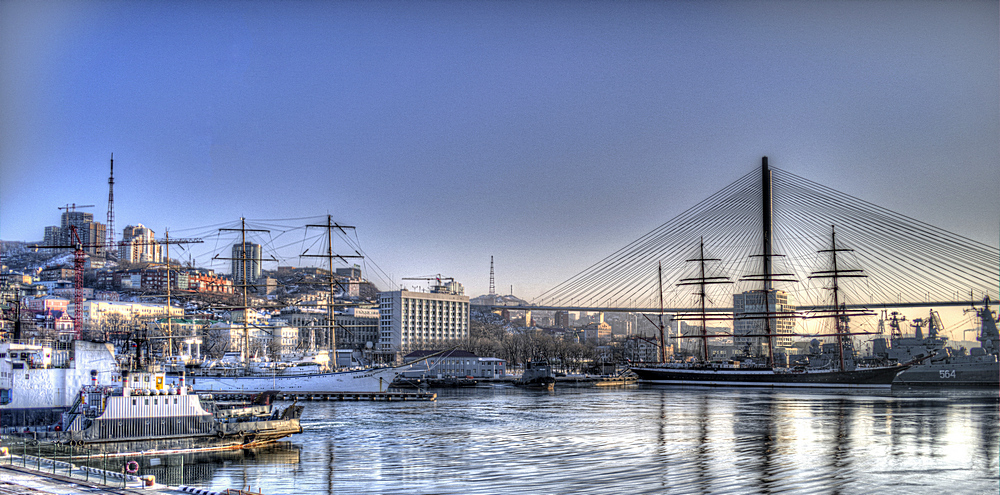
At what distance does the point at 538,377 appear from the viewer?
295 ft

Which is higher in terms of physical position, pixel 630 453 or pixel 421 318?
pixel 421 318

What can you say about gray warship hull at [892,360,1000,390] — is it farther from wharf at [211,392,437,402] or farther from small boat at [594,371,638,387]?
wharf at [211,392,437,402]

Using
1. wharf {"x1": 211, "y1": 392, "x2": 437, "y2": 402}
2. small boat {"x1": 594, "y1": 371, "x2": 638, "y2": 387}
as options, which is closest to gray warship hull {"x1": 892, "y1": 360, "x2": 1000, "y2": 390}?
small boat {"x1": 594, "y1": 371, "x2": 638, "y2": 387}

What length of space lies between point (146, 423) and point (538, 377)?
2462 inches

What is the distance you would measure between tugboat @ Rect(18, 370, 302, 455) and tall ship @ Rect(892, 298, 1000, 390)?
73013mm

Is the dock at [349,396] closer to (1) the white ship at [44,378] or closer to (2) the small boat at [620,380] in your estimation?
(1) the white ship at [44,378]

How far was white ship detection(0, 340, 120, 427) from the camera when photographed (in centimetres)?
3716

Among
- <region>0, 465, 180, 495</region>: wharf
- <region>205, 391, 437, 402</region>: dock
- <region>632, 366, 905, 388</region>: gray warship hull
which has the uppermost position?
<region>0, 465, 180, 495</region>: wharf

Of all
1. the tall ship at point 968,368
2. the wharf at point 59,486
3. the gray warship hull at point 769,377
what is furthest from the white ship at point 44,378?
the tall ship at point 968,368

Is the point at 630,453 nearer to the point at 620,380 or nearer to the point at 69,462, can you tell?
the point at 69,462

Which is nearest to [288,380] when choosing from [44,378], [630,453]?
[44,378]

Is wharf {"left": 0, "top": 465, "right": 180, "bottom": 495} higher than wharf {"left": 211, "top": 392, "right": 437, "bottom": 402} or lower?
higher

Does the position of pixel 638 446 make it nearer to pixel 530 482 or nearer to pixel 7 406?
pixel 530 482

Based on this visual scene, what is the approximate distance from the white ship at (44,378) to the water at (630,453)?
446 inches
